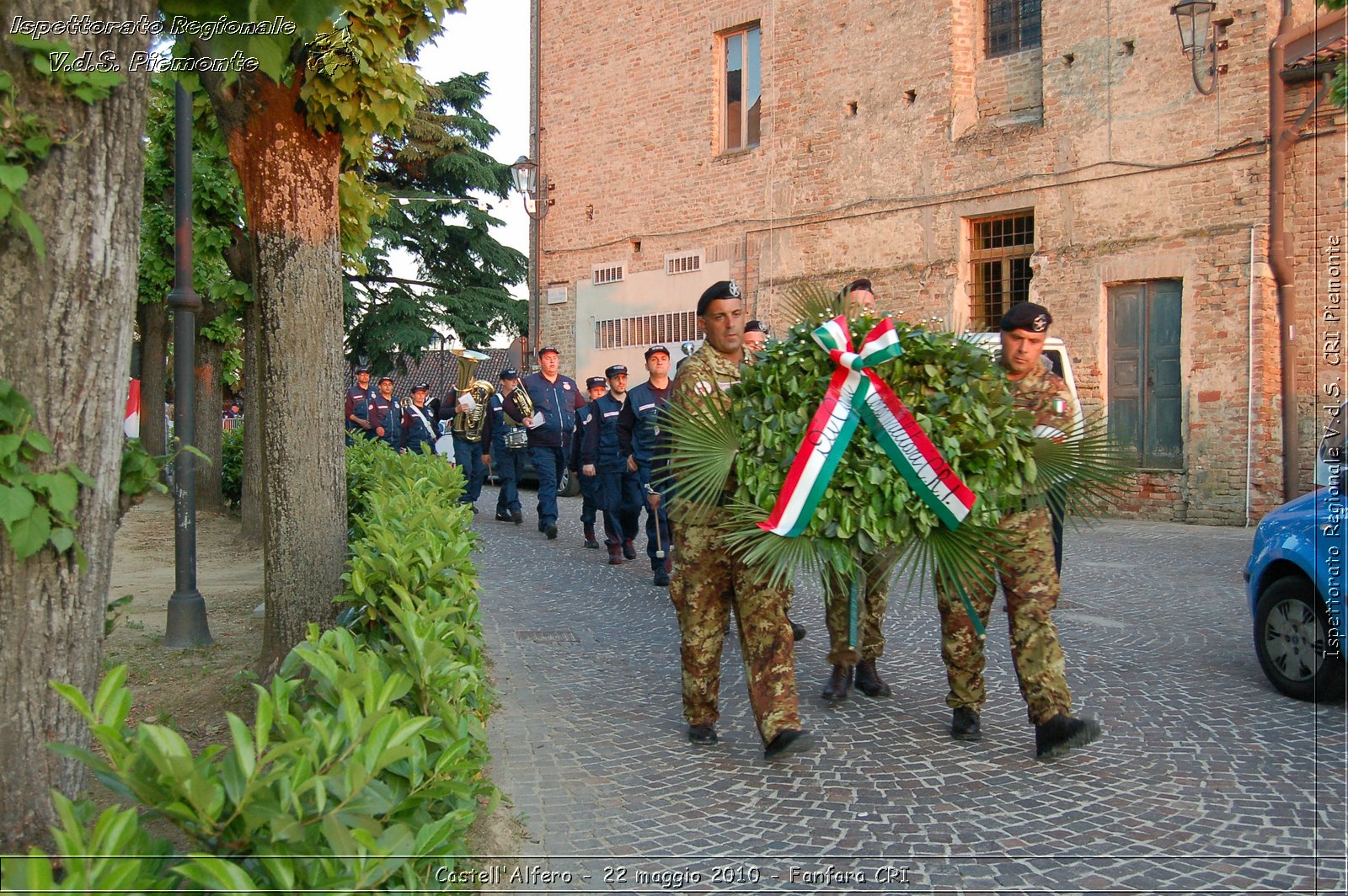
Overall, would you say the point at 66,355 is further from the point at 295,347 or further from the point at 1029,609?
the point at 1029,609

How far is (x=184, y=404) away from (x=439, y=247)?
2192cm

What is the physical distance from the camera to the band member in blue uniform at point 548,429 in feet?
43.1

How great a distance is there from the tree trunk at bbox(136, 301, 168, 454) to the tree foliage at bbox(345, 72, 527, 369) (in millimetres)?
10301

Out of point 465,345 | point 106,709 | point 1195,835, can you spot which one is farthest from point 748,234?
point 106,709

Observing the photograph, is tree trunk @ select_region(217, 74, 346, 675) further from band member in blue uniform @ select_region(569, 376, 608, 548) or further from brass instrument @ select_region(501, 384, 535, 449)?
brass instrument @ select_region(501, 384, 535, 449)

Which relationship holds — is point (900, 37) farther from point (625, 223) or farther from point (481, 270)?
point (481, 270)

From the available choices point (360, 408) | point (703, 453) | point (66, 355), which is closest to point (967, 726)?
point (703, 453)

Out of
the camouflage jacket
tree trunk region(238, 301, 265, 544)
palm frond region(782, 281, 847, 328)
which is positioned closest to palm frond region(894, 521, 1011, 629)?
the camouflage jacket

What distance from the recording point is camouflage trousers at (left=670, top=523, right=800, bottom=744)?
485 centimetres

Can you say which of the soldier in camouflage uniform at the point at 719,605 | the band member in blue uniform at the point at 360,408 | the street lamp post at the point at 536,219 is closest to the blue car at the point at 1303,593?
the soldier in camouflage uniform at the point at 719,605

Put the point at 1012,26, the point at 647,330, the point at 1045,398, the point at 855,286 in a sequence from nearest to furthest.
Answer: the point at 1045,398 < the point at 855,286 < the point at 1012,26 < the point at 647,330

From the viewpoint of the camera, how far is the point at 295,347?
5812 millimetres

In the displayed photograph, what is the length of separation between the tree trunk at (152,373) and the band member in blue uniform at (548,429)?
666 centimetres

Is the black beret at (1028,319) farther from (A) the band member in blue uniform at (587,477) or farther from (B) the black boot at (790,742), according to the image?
(A) the band member in blue uniform at (587,477)
